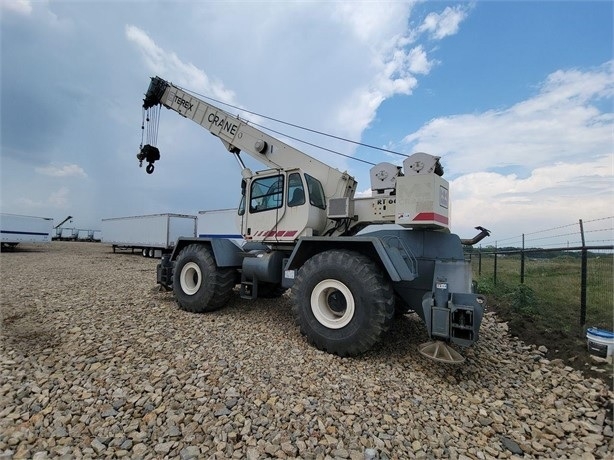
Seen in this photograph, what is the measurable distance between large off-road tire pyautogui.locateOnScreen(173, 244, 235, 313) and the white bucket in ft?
19.9

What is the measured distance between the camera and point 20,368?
12.1ft

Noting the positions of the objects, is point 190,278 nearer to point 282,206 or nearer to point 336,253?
point 282,206

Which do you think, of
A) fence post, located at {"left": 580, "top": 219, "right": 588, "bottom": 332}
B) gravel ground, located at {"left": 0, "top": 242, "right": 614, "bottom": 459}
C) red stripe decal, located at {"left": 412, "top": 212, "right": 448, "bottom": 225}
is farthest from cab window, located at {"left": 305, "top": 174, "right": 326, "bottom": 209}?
fence post, located at {"left": 580, "top": 219, "right": 588, "bottom": 332}

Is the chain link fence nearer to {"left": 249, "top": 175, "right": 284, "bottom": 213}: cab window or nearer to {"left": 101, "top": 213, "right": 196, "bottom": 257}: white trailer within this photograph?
{"left": 249, "top": 175, "right": 284, "bottom": 213}: cab window

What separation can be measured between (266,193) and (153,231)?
16662 millimetres

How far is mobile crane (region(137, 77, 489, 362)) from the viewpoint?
4129mm

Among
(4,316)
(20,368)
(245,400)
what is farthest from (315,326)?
(4,316)

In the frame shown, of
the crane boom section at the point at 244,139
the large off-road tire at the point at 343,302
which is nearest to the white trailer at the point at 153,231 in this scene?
the crane boom section at the point at 244,139

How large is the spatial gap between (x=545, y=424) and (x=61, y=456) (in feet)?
14.8

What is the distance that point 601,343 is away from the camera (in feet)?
14.3

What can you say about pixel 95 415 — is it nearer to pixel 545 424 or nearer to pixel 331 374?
pixel 331 374

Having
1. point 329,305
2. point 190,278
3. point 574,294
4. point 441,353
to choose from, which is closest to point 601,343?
point 441,353

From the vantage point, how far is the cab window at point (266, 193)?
6066mm

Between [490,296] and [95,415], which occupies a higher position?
[490,296]
